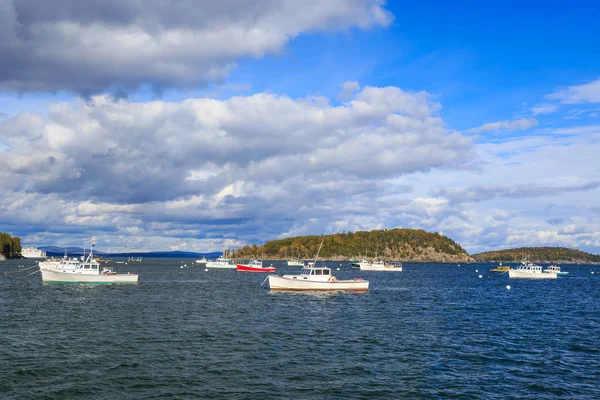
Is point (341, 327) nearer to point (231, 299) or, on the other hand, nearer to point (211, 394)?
point (211, 394)

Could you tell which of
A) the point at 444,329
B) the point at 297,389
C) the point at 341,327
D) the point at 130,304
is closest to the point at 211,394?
the point at 297,389

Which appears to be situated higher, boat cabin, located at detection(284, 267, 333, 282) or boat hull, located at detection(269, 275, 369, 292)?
boat cabin, located at detection(284, 267, 333, 282)

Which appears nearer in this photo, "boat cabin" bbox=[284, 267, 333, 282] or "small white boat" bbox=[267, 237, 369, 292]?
"small white boat" bbox=[267, 237, 369, 292]

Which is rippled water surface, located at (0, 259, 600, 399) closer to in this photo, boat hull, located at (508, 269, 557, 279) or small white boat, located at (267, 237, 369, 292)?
small white boat, located at (267, 237, 369, 292)

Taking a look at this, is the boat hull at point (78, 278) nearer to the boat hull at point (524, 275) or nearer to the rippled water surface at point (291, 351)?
the rippled water surface at point (291, 351)

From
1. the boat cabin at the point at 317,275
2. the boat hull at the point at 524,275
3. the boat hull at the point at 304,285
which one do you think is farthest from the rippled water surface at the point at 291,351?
the boat hull at the point at 524,275

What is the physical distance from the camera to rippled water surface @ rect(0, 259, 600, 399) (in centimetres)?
2833

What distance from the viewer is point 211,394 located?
26.8 metres

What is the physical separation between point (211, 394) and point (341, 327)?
2538cm

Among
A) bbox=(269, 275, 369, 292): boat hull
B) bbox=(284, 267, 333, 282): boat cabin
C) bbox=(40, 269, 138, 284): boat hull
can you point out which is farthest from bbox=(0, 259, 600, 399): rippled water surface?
bbox=(40, 269, 138, 284): boat hull

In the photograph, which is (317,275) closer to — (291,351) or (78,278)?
(291,351)

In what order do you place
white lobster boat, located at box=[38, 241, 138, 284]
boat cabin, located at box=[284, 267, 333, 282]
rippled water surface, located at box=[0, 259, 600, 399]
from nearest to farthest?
rippled water surface, located at box=[0, 259, 600, 399] → boat cabin, located at box=[284, 267, 333, 282] → white lobster boat, located at box=[38, 241, 138, 284]

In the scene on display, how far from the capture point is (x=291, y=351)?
3812 centimetres

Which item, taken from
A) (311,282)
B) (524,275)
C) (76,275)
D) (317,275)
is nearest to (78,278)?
(76,275)
